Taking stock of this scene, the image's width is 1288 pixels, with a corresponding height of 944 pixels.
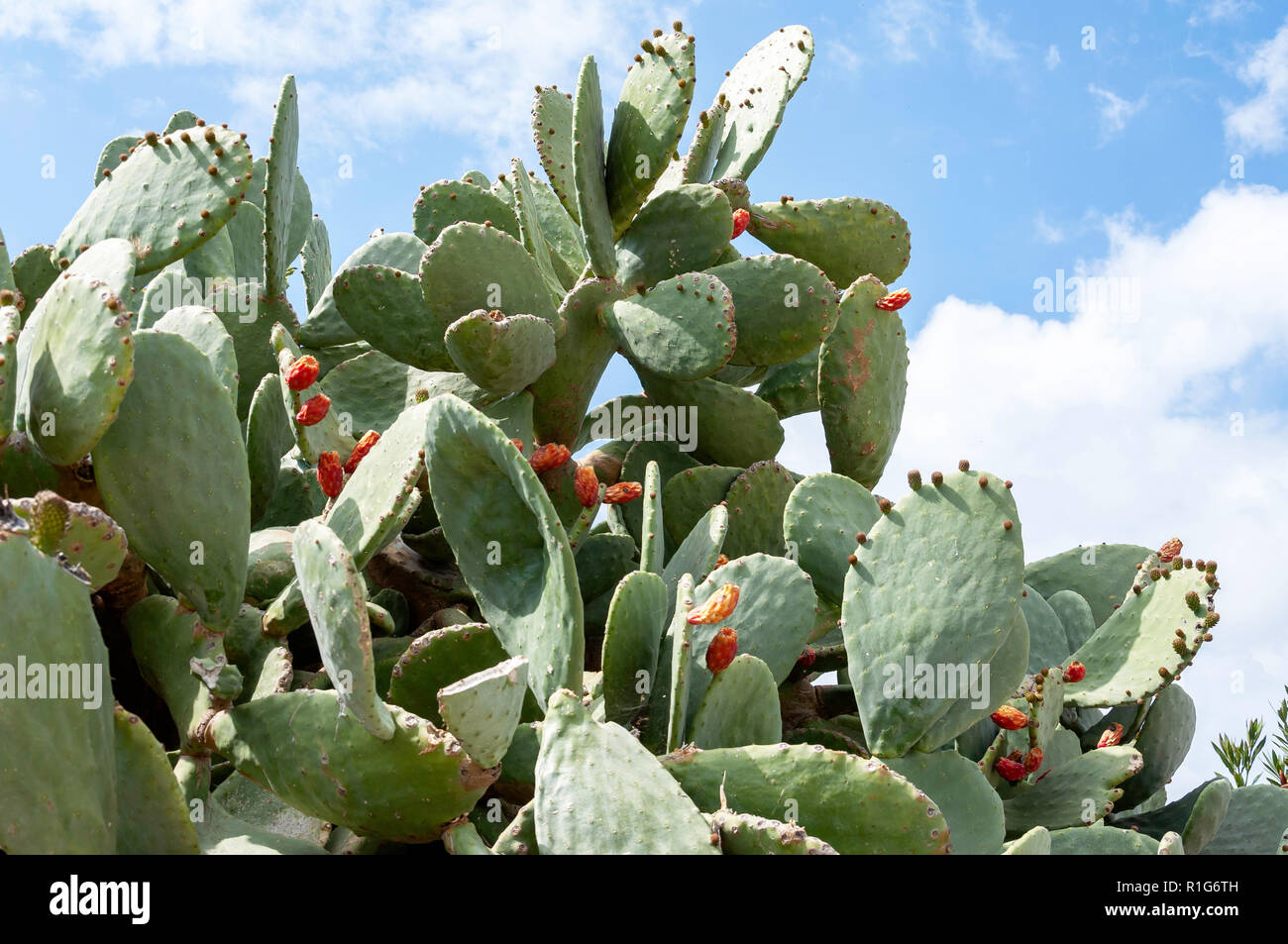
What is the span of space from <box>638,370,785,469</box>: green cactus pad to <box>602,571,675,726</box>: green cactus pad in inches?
30.2

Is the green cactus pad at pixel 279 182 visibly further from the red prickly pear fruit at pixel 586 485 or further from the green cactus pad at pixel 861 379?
the green cactus pad at pixel 861 379

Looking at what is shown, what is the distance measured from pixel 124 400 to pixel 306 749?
1.96 feet

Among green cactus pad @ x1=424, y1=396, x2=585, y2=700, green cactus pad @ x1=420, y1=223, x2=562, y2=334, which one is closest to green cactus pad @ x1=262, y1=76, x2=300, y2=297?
green cactus pad @ x1=420, y1=223, x2=562, y2=334

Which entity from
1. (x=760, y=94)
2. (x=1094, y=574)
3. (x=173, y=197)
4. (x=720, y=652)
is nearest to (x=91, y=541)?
(x=720, y=652)

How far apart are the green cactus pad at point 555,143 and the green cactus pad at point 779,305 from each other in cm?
50

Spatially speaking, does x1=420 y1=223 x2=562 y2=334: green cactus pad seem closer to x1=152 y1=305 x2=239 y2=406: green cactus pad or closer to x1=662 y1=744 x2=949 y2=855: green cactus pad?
x1=152 y1=305 x2=239 y2=406: green cactus pad

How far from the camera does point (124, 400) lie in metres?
1.67

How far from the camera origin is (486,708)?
133 cm

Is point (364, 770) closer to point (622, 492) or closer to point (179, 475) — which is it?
point (179, 475)

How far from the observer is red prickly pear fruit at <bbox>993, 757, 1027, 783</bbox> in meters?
2.04

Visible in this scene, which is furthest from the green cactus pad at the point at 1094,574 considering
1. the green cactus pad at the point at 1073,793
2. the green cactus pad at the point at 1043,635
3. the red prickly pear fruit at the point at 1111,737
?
the green cactus pad at the point at 1073,793

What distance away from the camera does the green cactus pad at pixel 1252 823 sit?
2170 millimetres
